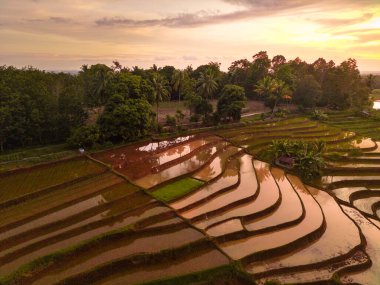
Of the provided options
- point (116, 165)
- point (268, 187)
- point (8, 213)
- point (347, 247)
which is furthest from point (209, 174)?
point (8, 213)

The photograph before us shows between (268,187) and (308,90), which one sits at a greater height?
(308,90)

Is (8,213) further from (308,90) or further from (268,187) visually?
(308,90)

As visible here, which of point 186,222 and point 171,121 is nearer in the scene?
point 186,222

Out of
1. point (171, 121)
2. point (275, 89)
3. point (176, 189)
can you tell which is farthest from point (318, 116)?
point (176, 189)

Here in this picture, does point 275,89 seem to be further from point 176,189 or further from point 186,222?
point 186,222

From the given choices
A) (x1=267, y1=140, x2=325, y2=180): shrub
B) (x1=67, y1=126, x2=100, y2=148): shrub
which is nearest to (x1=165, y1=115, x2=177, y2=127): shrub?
(x1=67, y1=126, x2=100, y2=148): shrub
